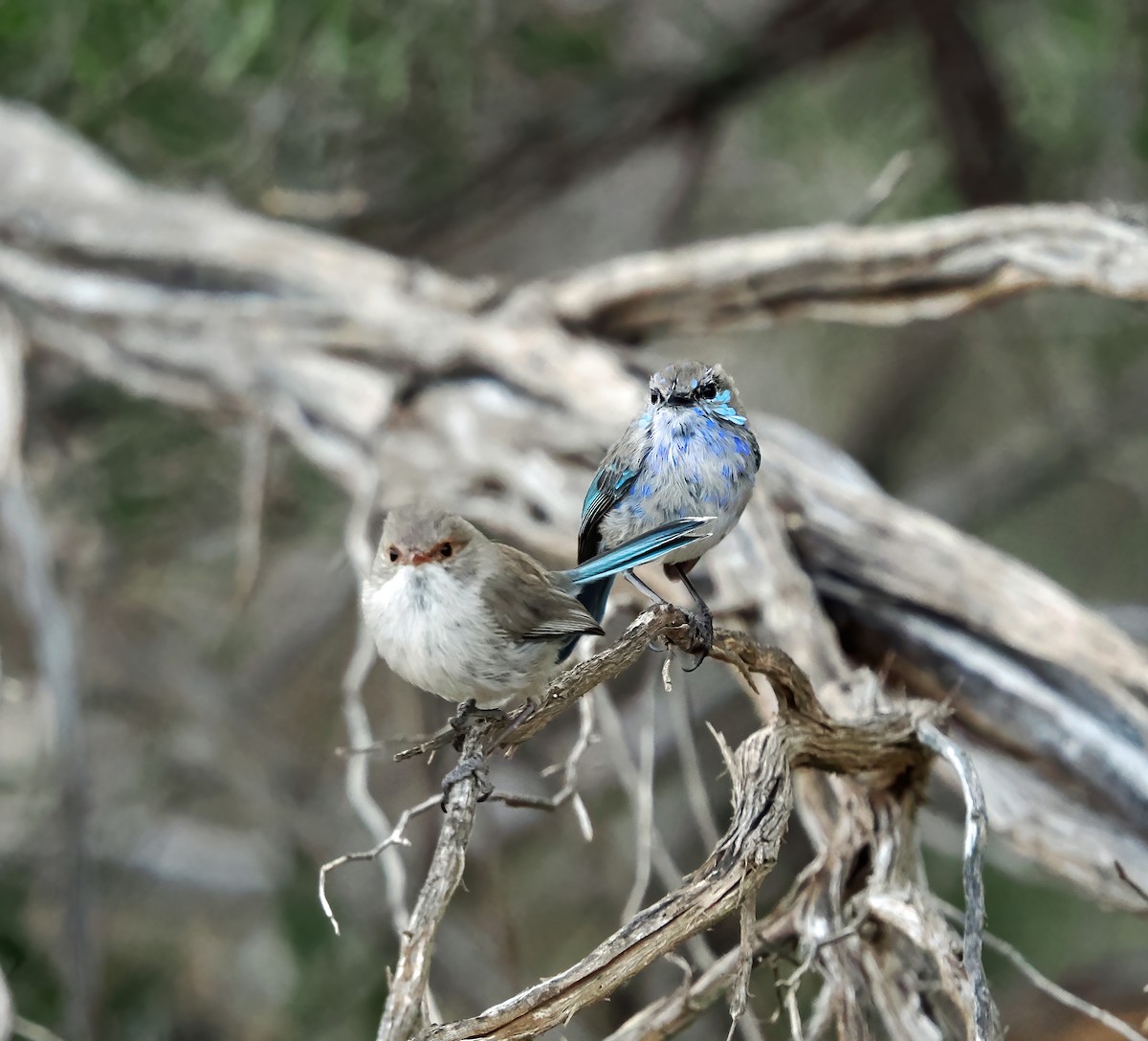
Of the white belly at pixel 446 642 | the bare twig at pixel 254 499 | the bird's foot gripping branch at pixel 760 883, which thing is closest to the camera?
the bird's foot gripping branch at pixel 760 883

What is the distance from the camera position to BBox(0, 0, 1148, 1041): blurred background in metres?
5.23

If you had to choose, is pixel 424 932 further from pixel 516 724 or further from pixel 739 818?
pixel 739 818

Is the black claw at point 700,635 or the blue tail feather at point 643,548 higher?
the blue tail feather at point 643,548

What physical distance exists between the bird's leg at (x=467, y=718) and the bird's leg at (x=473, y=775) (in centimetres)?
14

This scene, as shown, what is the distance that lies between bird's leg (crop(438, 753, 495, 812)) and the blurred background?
9.05 ft

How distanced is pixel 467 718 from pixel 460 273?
5.30 meters

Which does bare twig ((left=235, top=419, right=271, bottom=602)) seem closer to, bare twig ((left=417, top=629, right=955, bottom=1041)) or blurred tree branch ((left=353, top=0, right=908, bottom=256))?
blurred tree branch ((left=353, top=0, right=908, bottom=256))

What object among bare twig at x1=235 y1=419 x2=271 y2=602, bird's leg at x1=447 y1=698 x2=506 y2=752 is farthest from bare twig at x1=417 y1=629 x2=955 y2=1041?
bare twig at x1=235 y1=419 x2=271 y2=602

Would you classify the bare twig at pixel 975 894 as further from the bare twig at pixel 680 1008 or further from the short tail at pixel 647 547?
the short tail at pixel 647 547

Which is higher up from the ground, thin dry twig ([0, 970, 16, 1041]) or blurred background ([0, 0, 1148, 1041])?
blurred background ([0, 0, 1148, 1041])

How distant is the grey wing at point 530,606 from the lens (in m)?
2.11

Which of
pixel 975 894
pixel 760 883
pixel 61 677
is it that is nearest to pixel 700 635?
pixel 760 883

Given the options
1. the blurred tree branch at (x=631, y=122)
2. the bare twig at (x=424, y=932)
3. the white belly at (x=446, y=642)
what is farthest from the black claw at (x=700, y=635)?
the blurred tree branch at (x=631, y=122)

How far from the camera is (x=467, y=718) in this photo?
2141 millimetres
